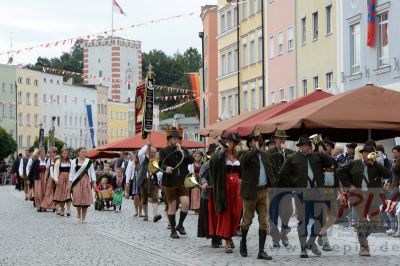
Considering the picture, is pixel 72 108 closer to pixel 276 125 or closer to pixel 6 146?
pixel 6 146

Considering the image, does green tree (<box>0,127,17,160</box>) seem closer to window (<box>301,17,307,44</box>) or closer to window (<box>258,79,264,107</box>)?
window (<box>258,79,264,107</box>)

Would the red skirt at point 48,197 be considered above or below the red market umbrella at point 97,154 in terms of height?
below

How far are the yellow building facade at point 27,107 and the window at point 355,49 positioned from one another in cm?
9527

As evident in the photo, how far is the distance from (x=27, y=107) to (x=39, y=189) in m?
105

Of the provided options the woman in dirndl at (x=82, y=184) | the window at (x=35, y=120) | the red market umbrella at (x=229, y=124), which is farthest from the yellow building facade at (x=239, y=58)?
the window at (x=35, y=120)

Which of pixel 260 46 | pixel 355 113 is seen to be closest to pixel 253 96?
pixel 260 46

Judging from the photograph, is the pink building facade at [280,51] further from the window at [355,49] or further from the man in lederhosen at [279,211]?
the man in lederhosen at [279,211]

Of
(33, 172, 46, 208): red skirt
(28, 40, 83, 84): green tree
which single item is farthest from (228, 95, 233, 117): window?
(28, 40, 83, 84): green tree

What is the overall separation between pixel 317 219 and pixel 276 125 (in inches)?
255

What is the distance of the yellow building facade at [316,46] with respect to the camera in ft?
144

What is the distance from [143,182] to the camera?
2686 centimetres

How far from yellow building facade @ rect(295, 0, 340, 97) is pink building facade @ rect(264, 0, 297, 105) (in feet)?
3.34

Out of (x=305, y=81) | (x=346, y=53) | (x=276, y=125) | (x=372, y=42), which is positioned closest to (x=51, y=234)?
(x=276, y=125)

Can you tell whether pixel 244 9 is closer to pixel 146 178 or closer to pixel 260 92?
pixel 260 92
